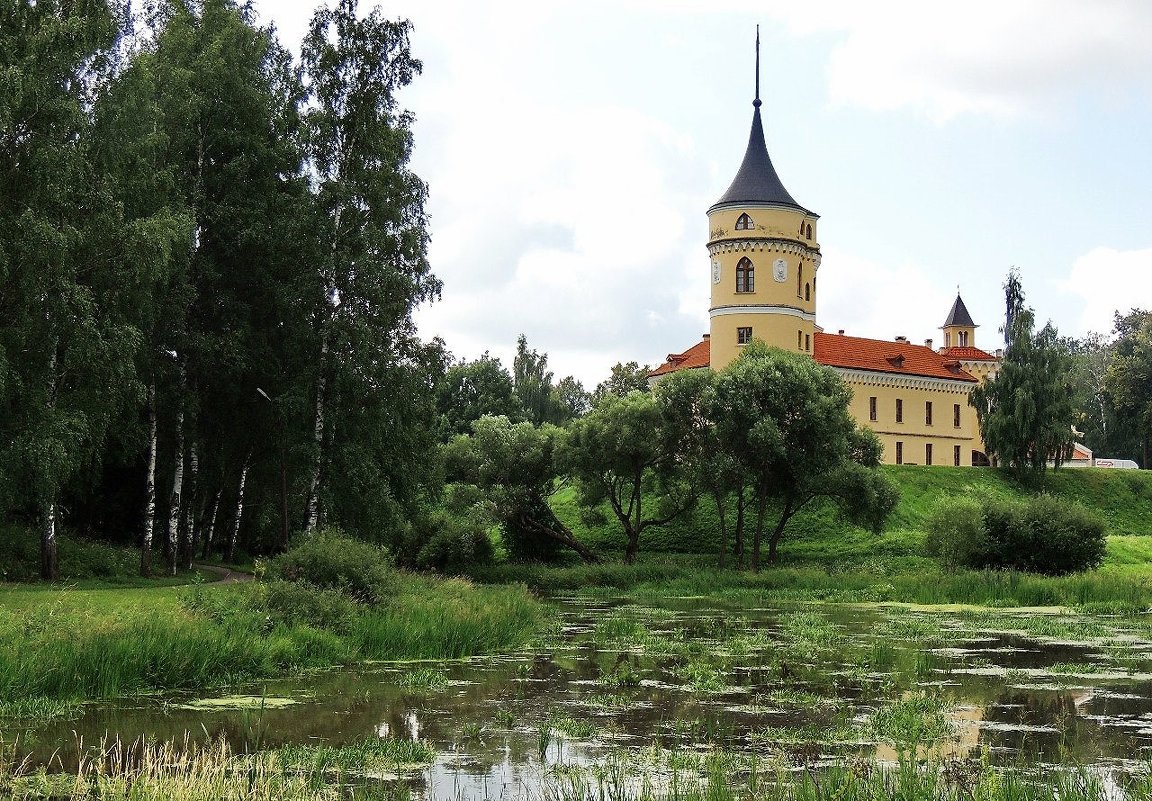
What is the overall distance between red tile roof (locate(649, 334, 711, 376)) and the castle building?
115mm

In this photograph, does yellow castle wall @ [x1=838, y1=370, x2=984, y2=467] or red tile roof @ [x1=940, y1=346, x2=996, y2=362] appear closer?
yellow castle wall @ [x1=838, y1=370, x2=984, y2=467]

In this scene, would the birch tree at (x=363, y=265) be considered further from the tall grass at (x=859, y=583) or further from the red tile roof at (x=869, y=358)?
the red tile roof at (x=869, y=358)

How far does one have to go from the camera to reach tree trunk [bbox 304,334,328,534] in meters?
36.8

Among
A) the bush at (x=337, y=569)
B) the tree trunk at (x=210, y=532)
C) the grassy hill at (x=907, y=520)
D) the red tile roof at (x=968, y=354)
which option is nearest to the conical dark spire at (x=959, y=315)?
the red tile roof at (x=968, y=354)

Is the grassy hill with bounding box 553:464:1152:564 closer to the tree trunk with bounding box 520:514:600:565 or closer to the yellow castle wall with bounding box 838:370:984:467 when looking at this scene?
the tree trunk with bounding box 520:514:600:565

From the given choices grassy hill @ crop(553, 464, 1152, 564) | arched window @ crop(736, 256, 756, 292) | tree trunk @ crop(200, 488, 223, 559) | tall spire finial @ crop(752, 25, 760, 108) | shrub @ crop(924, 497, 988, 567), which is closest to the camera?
shrub @ crop(924, 497, 988, 567)

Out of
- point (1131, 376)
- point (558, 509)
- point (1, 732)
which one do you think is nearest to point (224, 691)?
point (1, 732)

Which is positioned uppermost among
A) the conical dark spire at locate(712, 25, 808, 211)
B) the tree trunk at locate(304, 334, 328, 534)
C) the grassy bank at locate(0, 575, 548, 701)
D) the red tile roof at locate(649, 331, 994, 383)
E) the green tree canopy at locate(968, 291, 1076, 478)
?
the conical dark spire at locate(712, 25, 808, 211)

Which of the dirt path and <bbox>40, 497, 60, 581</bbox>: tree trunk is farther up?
<bbox>40, 497, 60, 581</bbox>: tree trunk

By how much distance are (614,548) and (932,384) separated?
31.1 m

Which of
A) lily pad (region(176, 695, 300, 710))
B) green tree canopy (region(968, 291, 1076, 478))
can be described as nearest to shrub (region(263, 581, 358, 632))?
lily pad (region(176, 695, 300, 710))

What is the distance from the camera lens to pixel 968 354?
96000mm

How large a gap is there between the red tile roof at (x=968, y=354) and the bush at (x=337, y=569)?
75923 millimetres

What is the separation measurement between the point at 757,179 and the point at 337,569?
53.9 metres
